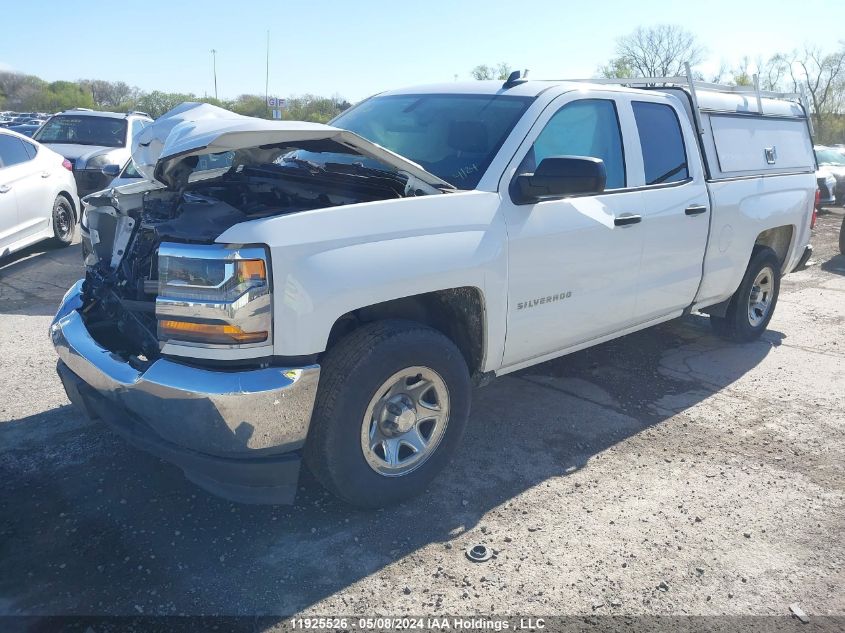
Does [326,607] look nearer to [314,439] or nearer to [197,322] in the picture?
[314,439]

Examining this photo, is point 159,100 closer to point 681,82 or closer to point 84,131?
point 84,131

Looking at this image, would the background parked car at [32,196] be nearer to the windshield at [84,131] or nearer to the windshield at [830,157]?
the windshield at [84,131]

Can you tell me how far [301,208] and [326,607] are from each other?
5.40 ft

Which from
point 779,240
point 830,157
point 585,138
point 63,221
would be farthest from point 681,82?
point 830,157

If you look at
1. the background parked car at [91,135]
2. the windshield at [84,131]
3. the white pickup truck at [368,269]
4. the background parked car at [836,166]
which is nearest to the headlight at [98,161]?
the background parked car at [91,135]

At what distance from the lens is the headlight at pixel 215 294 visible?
275 centimetres

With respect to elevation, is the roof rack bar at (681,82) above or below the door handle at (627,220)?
above

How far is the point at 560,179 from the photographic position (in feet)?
11.3

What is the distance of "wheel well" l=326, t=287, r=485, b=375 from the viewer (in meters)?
3.31

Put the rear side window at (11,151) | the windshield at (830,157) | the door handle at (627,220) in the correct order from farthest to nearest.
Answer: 1. the windshield at (830,157)
2. the rear side window at (11,151)
3. the door handle at (627,220)

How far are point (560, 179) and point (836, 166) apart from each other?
17834 mm

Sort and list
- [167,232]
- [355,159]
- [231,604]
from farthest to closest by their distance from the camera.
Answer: [355,159] → [167,232] → [231,604]

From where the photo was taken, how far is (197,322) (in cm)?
281

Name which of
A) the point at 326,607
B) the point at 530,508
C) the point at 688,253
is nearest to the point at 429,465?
the point at 530,508
